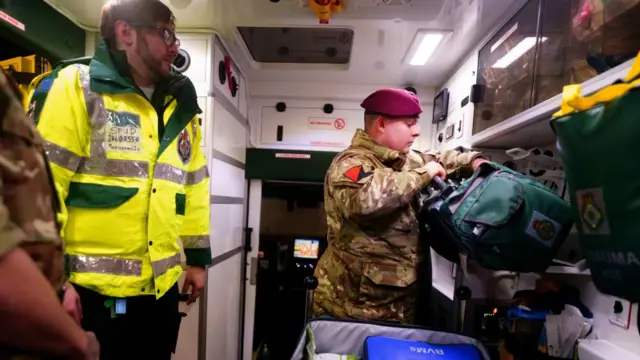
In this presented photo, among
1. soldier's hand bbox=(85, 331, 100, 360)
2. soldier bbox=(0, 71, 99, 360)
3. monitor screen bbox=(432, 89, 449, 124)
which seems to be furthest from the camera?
monitor screen bbox=(432, 89, 449, 124)

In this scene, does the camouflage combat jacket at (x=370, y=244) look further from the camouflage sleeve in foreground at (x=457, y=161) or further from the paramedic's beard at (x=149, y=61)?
the paramedic's beard at (x=149, y=61)

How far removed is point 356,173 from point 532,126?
838 millimetres

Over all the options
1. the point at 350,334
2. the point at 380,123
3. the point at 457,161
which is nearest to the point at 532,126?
the point at 457,161

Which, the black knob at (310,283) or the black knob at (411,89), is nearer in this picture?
the black knob at (310,283)

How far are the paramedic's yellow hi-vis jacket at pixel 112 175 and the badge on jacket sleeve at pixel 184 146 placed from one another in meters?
0.04

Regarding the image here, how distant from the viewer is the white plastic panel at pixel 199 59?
91.0 inches

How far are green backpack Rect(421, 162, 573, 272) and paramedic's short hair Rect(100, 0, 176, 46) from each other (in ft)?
4.81

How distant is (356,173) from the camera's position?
167cm

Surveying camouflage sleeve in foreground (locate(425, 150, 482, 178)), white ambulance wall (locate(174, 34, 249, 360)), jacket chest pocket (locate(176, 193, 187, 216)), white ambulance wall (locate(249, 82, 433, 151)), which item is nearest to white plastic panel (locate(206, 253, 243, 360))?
white ambulance wall (locate(174, 34, 249, 360))

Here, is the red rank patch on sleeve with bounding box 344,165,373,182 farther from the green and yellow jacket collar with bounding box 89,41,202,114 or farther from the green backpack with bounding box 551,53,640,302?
the green and yellow jacket collar with bounding box 89,41,202,114

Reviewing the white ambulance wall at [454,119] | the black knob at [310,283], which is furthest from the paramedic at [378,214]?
the white ambulance wall at [454,119]

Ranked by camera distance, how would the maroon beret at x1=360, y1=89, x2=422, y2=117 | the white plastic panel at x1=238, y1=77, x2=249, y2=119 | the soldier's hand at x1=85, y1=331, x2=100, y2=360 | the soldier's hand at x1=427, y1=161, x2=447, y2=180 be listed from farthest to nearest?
1. the white plastic panel at x1=238, y1=77, x2=249, y2=119
2. the maroon beret at x1=360, y1=89, x2=422, y2=117
3. the soldier's hand at x1=427, y1=161, x2=447, y2=180
4. the soldier's hand at x1=85, y1=331, x2=100, y2=360

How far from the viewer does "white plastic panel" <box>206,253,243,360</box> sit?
2516mm

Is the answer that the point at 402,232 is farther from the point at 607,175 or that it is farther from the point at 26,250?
the point at 26,250
